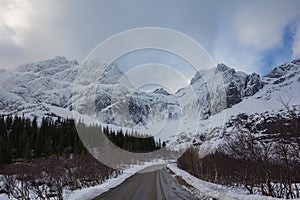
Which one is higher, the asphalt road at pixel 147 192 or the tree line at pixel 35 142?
the tree line at pixel 35 142

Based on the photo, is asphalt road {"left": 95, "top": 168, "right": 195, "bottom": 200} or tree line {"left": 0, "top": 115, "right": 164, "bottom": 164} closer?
asphalt road {"left": 95, "top": 168, "right": 195, "bottom": 200}

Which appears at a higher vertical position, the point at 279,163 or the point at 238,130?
the point at 238,130

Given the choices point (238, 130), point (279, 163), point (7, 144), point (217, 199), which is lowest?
point (217, 199)

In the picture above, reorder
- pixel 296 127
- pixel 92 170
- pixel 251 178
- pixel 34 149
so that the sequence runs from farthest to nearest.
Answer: pixel 34 149
pixel 92 170
pixel 251 178
pixel 296 127

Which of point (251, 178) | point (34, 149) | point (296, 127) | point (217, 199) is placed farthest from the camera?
point (34, 149)

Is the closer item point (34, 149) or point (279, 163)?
point (279, 163)

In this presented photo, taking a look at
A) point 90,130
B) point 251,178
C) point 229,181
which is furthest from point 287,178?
point 90,130

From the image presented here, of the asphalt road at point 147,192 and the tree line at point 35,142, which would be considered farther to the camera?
the tree line at point 35,142

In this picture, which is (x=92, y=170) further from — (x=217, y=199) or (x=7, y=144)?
(x=7, y=144)

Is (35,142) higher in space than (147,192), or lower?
higher

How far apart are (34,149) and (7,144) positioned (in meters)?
6.93

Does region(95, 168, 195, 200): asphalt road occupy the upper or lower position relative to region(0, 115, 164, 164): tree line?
lower

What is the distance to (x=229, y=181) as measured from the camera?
30.7 m

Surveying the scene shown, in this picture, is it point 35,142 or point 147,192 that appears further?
point 35,142
